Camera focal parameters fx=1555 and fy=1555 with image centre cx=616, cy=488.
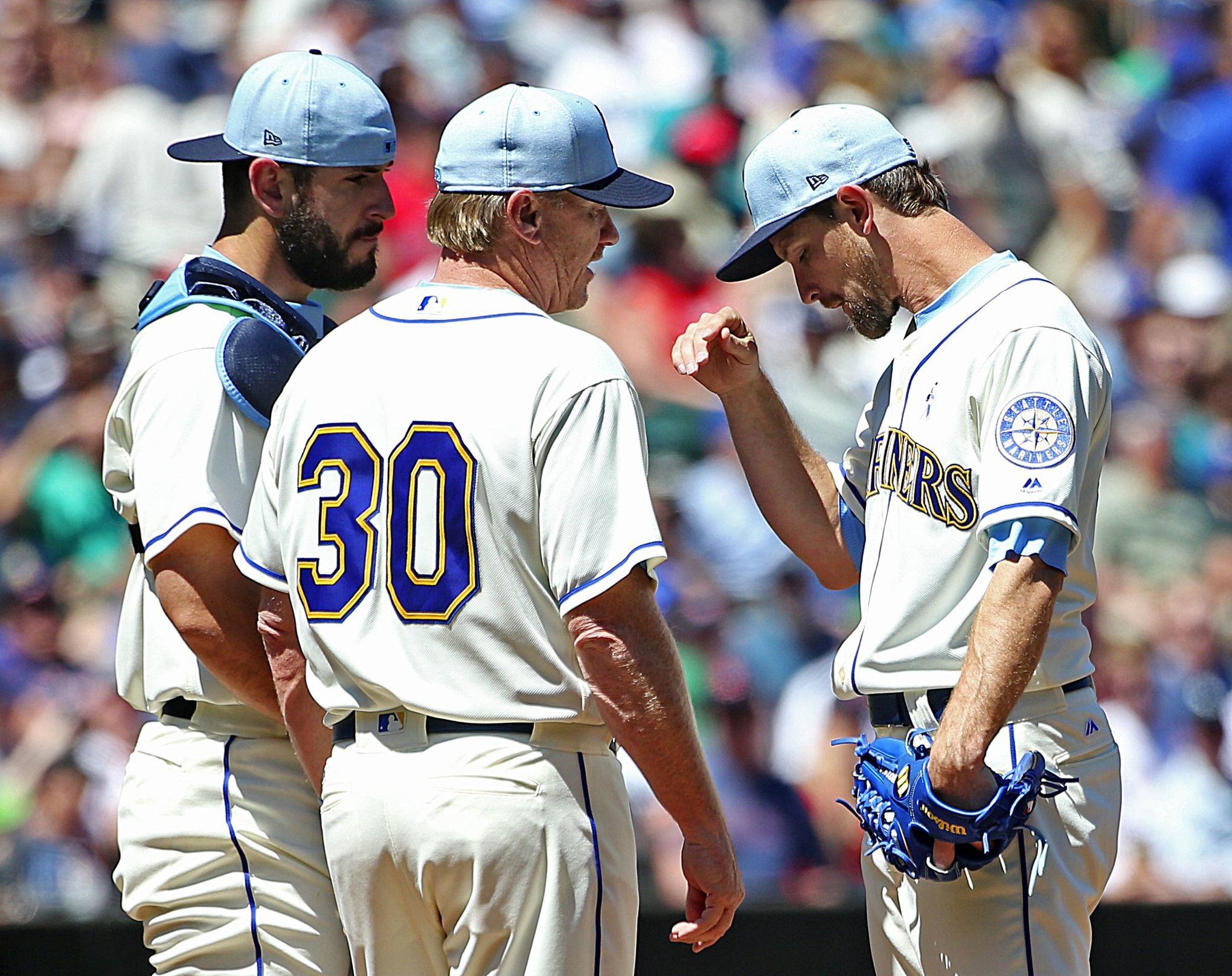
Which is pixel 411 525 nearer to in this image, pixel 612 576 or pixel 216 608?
pixel 612 576

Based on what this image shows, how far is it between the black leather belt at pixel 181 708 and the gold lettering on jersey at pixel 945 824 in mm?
1269

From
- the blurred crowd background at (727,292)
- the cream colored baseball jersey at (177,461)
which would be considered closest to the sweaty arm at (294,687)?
the cream colored baseball jersey at (177,461)

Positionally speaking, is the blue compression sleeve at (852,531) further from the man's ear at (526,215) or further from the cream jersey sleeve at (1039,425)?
the man's ear at (526,215)

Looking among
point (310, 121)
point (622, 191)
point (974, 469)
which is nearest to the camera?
A: point (974, 469)

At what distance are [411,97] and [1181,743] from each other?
4162mm

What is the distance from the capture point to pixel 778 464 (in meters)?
3.04

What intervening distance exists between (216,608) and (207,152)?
0.92m

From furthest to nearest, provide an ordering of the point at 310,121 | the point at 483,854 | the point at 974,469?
the point at 310,121, the point at 974,469, the point at 483,854

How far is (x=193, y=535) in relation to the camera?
263 centimetres

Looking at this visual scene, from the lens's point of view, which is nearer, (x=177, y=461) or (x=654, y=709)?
(x=654, y=709)

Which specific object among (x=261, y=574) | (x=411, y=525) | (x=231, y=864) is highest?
(x=411, y=525)

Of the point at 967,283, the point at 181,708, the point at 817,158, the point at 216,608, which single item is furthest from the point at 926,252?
the point at 181,708

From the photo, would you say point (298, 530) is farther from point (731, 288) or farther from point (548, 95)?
point (731, 288)

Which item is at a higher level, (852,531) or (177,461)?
(177,461)
